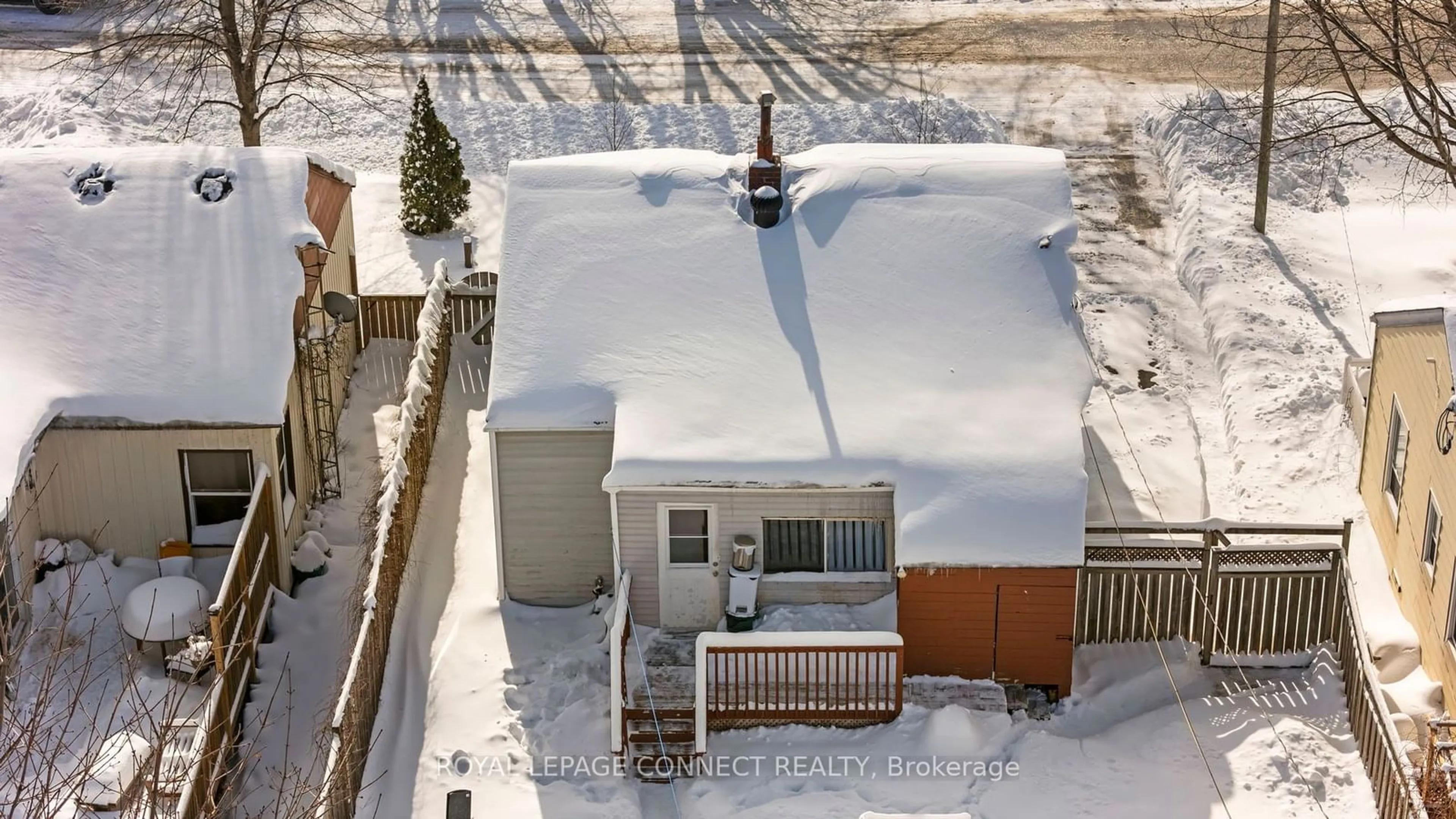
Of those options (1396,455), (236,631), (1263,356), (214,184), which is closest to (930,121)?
(1263,356)

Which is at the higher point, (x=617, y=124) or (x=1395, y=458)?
(x=617, y=124)

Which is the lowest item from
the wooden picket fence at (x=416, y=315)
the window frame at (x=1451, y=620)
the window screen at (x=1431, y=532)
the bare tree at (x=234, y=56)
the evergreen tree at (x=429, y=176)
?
the window frame at (x=1451, y=620)

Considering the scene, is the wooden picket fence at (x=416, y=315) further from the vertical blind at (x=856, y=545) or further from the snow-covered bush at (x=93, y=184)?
the vertical blind at (x=856, y=545)

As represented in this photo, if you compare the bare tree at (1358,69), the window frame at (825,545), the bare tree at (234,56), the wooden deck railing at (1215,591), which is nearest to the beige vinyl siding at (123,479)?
the window frame at (825,545)

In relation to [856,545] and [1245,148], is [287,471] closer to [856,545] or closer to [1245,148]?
[856,545]

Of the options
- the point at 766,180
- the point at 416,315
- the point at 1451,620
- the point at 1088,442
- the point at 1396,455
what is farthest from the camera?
the point at 416,315
